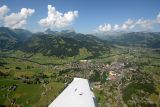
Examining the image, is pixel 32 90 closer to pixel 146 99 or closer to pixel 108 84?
pixel 108 84

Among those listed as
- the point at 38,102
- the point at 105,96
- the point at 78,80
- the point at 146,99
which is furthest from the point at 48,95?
the point at 78,80

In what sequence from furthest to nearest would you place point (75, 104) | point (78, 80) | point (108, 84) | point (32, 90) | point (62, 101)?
point (108, 84) → point (32, 90) → point (78, 80) → point (62, 101) → point (75, 104)

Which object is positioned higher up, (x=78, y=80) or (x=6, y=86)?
(x=78, y=80)

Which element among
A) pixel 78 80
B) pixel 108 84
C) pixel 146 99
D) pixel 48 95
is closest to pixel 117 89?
pixel 108 84

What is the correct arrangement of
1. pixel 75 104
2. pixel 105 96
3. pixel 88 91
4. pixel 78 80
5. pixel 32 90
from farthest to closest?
pixel 32 90 → pixel 105 96 → pixel 78 80 → pixel 88 91 → pixel 75 104

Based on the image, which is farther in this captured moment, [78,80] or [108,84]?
[108,84]

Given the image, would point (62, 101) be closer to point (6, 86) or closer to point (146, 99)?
point (146, 99)

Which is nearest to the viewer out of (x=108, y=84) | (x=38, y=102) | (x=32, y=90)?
(x=38, y=102)
